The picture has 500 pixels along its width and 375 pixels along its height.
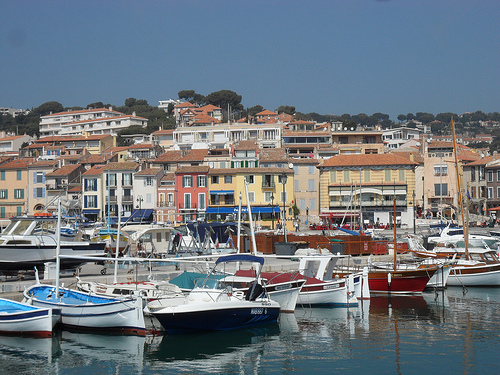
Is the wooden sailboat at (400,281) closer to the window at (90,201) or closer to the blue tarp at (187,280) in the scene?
the blue tarp at (187,280)

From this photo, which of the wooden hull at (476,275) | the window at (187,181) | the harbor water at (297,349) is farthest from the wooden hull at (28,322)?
the window at (187,181)

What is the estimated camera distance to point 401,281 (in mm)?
29797

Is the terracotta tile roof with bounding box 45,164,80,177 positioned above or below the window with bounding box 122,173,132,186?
above

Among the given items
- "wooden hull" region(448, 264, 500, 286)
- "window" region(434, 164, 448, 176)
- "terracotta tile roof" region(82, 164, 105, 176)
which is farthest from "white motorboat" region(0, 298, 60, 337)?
"window" region(434, 164, 448, 176)

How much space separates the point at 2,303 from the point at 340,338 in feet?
37.9

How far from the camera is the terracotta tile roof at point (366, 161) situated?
236 feet

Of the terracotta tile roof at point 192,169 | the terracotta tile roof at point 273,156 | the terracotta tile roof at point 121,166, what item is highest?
the terracotta tile roof at point 273,156

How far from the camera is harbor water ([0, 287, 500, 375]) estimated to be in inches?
705

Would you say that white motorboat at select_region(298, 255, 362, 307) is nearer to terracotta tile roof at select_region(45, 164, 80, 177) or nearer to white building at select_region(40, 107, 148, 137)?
terracotta tile roof at select_region(45, 164, 80, 177)

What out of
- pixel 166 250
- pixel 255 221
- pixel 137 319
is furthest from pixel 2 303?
pixel 255 221

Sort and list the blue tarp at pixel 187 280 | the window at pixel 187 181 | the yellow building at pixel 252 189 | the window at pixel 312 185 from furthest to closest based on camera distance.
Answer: the window at pixel 312 185 < the window at pixel 187 181 < the yellow building at pixel 252 189 < the blue tarp at pixel 187 280

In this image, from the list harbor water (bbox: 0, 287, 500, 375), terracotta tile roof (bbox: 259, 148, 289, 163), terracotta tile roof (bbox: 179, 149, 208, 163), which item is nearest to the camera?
harbor water (bbox: 0, 287, 500, 375)

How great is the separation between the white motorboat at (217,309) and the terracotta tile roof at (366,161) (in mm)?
50831

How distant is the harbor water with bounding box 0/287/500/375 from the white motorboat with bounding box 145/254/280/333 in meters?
0.39
